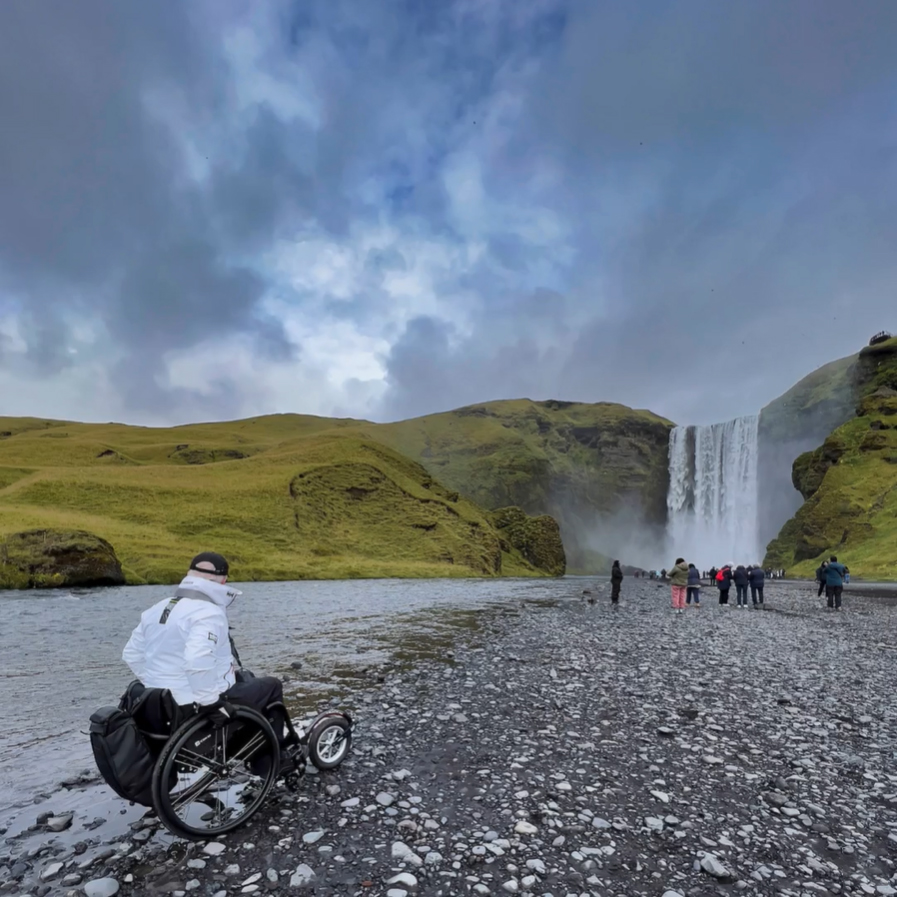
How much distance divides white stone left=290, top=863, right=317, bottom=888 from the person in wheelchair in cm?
176

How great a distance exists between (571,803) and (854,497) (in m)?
110

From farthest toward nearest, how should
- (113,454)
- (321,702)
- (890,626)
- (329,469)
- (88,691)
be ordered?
(113,454) → (329,469) → (890,626) → (88,691) → (321,702)

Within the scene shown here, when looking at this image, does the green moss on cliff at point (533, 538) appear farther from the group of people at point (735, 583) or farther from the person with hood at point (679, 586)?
the person with hood at point (679, 586)

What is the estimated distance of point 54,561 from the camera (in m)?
45.4

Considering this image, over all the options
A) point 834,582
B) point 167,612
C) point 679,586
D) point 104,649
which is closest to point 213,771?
point 167,612

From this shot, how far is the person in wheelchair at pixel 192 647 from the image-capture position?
612 cm

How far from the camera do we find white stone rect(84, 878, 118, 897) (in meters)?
5.22

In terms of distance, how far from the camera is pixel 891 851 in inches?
245

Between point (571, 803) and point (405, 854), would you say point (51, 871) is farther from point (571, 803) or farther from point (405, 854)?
point (571, 803)

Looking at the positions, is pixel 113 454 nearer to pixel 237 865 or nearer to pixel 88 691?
pixel 88 691

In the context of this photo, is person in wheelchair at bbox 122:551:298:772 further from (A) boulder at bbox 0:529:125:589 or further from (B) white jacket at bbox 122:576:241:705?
(A) boulder at bbox 0:529:125:589

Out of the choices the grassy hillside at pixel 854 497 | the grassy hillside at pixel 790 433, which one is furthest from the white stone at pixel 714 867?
the grassy hillside at pixel 790 433

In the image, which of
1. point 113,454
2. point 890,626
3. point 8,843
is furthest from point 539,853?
point 113,454

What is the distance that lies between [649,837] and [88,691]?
530 inches
